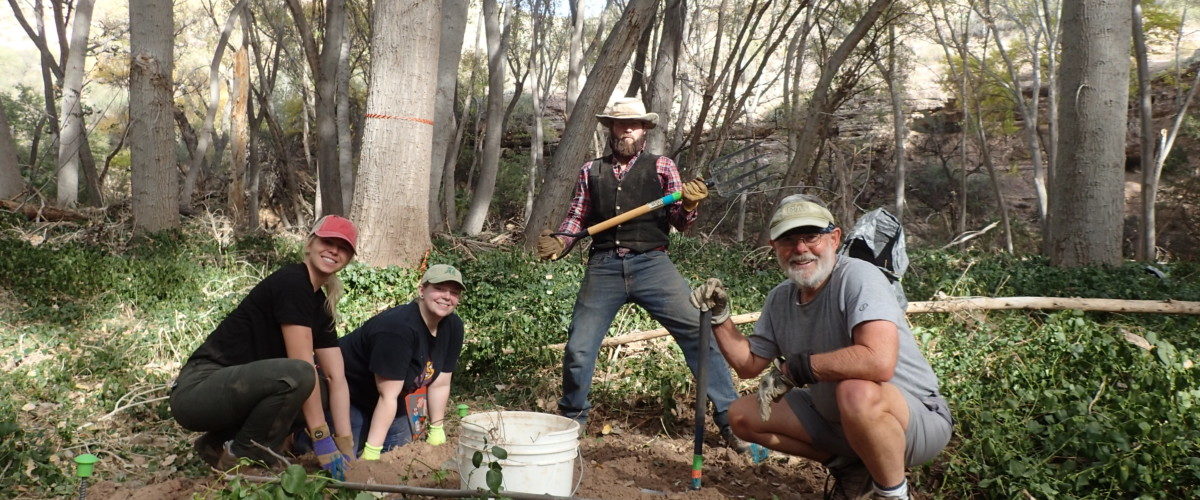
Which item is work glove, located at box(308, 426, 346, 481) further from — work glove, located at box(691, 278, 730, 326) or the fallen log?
the fallen log

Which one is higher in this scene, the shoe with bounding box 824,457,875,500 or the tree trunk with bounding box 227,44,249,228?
the tree trunk with bounding box 227,44,249,228

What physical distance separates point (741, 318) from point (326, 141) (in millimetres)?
8808

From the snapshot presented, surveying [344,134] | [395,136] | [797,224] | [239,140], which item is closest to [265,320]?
[797,224]

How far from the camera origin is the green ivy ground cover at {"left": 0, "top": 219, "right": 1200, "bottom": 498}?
371 cm

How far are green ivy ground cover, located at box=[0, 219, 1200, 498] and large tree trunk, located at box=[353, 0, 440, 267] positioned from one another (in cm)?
47

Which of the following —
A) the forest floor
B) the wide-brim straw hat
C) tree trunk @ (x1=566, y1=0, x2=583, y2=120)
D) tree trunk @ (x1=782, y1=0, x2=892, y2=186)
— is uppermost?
tree trunk @ (x1=566, y1=0, x2=583, y2=120)

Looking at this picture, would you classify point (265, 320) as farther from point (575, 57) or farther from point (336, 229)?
point (575, 57)

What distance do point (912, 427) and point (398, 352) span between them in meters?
2.46

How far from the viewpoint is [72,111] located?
514 inches

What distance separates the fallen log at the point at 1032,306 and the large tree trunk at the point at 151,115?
6.54 metres

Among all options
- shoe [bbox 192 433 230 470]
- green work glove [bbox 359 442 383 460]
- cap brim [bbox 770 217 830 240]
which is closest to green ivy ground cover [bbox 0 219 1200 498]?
shoe [bbox 192 433 230 470]

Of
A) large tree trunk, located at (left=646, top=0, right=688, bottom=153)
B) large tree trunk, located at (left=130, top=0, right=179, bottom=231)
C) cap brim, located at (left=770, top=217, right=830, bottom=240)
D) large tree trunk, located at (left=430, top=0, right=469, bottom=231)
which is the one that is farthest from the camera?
large tree trunk, located at (left=646, top=0, right=688, bottom=153)

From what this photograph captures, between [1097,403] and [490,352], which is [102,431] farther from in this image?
[1097,403]

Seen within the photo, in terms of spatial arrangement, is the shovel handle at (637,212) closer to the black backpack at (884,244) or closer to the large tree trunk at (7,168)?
the black backpack at (884,244)
